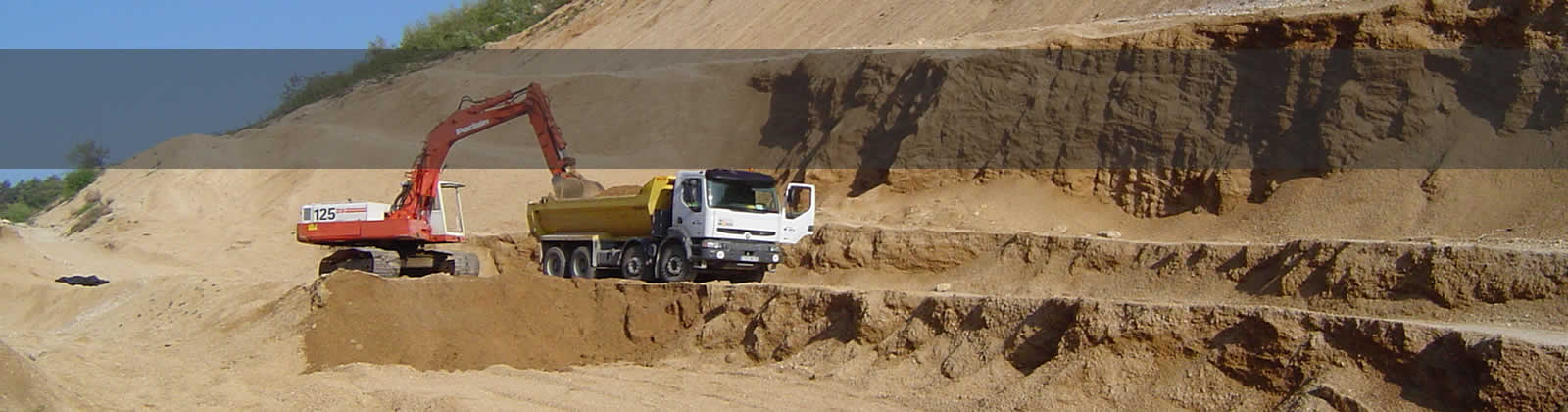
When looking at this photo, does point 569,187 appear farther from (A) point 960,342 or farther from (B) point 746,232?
(A) point 960,342

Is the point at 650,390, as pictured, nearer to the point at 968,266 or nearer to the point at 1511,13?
the point at 968,266

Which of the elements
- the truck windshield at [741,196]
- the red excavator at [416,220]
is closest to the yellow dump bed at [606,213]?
the red excavator at [416,220]

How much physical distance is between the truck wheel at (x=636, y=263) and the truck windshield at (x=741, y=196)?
1600mm

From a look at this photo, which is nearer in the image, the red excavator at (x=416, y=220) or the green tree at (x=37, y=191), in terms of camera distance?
the red excavator at (x=416, y=220)

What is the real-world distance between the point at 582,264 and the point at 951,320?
903 cm

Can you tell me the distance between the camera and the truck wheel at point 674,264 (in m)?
18.7

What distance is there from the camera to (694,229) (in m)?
18.4

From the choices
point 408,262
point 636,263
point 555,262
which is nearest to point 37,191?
point 408,262

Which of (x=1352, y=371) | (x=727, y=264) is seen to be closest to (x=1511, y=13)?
(x=1352, y=371)

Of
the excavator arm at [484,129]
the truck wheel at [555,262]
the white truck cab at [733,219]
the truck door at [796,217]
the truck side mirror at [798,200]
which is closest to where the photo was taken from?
the white truck cab at [733,219]

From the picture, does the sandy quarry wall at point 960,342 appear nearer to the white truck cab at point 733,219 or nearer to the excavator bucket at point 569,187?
the white truck cab at point 733,219

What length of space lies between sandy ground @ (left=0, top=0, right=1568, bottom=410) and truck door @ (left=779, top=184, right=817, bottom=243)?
Result: 533 mm

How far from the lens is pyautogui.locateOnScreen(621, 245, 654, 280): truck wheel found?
1933 centimetres

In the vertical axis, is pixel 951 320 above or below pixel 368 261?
above
